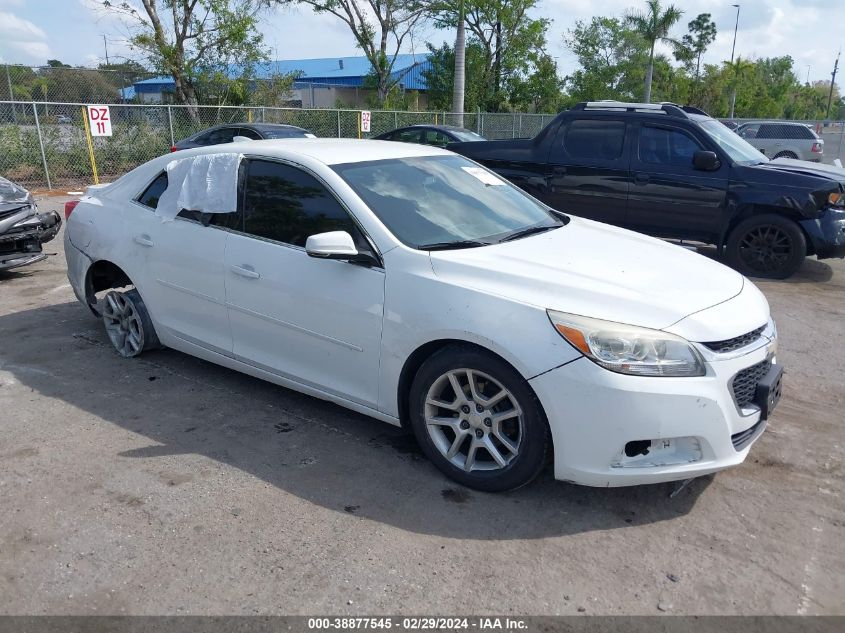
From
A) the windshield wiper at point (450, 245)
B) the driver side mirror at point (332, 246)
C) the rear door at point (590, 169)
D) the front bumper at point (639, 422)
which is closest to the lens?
the front bumper at point (639, 422)

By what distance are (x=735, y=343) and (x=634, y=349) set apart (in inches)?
22.6

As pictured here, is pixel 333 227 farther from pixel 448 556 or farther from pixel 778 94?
pixel 778 94

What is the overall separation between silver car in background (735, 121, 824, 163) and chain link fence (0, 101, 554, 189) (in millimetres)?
13320

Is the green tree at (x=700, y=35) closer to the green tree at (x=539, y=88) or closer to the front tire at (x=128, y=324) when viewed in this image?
the green tree at (x=539, y=88)

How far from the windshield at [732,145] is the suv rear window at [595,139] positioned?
100 centimetres

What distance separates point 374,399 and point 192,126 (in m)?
18.4

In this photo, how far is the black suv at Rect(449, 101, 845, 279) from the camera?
26.2 feet

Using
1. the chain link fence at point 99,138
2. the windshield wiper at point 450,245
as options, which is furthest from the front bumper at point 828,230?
the chain link fence at point 99,138

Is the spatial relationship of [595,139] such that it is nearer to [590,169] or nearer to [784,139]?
[590,169]

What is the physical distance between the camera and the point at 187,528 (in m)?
3.22

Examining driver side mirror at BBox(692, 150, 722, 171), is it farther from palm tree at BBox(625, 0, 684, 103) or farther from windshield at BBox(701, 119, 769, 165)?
palm tree at BBox(625, 0, 684, 103)

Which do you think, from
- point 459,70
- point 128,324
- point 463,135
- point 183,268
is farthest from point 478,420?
point 459,70

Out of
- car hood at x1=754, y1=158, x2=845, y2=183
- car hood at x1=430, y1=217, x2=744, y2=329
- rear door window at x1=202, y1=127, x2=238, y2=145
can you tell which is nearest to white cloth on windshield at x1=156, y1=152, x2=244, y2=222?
car hood at x1=430, y1=217, x2=744, y2=329

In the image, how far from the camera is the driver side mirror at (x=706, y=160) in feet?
26.6
